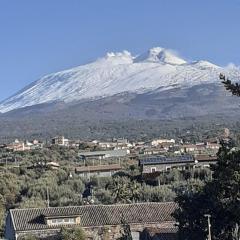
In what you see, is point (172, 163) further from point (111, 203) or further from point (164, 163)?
point (111, 203)

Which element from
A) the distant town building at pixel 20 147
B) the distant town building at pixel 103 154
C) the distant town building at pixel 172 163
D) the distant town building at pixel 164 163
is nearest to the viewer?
the distant town building at pixel 172 163

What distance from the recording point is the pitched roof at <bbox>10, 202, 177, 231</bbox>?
40.3 m

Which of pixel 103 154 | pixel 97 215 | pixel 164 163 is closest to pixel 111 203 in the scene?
pixel 97 215

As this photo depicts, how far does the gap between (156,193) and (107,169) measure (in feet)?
83.3

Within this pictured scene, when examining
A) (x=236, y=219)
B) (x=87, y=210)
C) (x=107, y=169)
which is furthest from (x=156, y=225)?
(x=107, y=169)

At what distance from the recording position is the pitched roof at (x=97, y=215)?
4034cm

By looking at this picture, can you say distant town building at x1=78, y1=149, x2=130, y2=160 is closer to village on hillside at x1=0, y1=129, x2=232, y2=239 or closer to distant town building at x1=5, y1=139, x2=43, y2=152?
distant town building at x1=5, y1=139, x2=43, y2=152

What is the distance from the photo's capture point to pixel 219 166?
28.1m

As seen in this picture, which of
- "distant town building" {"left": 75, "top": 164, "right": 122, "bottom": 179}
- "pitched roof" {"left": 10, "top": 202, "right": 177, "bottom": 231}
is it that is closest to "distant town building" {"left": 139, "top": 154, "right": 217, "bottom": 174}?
"distant town building" {"left": 75, "top": 164, "right": 122, "bottom": 179}

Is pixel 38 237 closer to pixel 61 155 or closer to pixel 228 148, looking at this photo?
pixel 228 148

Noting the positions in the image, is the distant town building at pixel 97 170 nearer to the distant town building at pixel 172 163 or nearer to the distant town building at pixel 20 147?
the distant town building at pixel 172 163

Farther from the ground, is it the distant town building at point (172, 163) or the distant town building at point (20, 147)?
the distant town building at point (20, 147)

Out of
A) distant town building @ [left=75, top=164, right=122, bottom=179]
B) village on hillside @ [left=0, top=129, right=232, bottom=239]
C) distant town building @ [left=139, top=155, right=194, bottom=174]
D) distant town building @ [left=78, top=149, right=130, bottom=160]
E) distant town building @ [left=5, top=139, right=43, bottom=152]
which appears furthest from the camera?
distant town building @ [left=5, top=139, right=43, bottom=152]

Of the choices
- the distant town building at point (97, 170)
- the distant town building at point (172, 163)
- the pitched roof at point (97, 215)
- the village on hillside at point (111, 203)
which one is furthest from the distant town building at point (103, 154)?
the pitched roof at point (97, 215)
